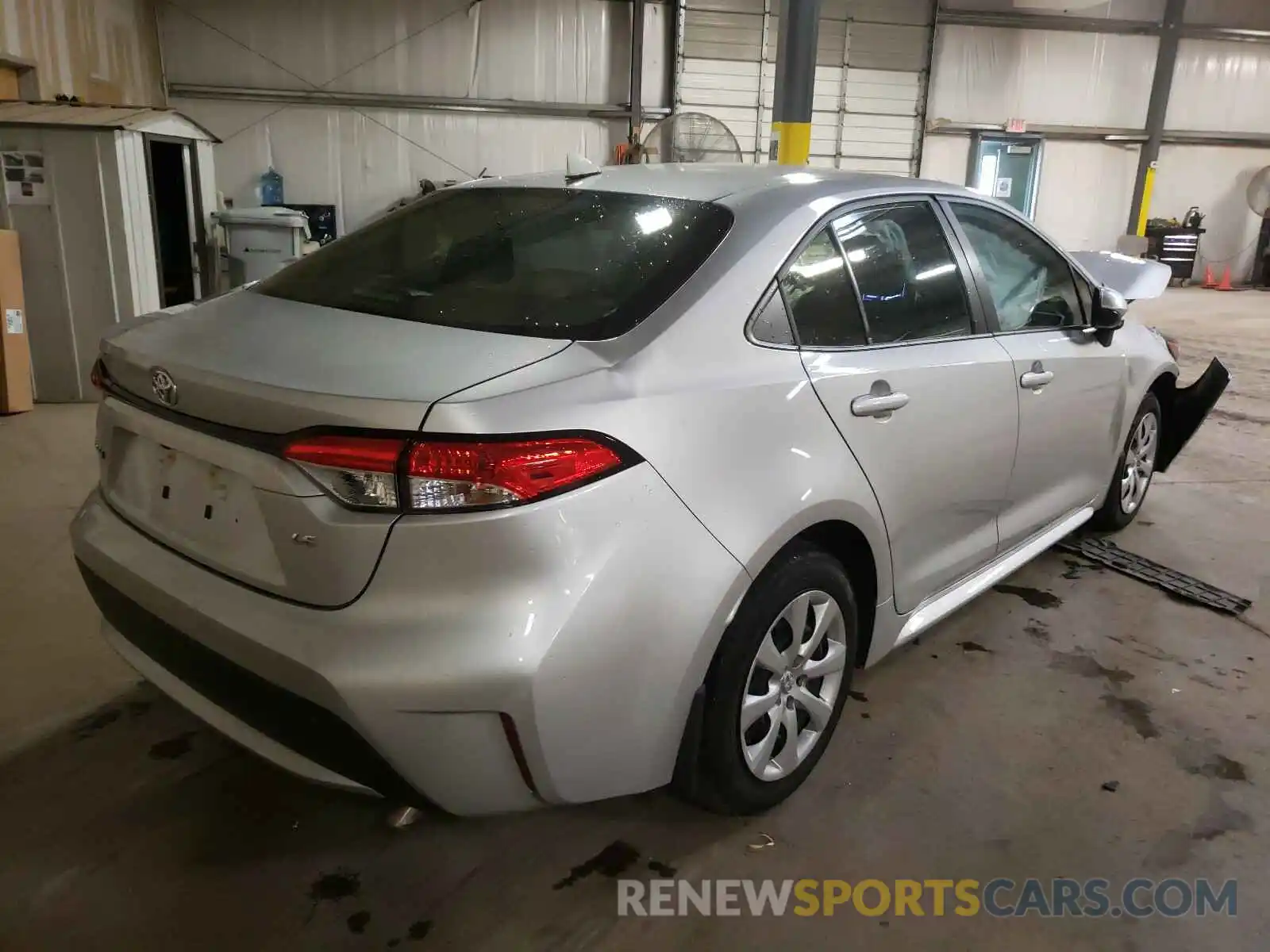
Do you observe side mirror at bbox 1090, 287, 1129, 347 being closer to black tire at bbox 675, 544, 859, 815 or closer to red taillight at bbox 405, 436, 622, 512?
black tire at bbox 675, 544, 859, 815

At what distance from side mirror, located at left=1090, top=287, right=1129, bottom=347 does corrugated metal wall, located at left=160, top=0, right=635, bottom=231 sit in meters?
9.58

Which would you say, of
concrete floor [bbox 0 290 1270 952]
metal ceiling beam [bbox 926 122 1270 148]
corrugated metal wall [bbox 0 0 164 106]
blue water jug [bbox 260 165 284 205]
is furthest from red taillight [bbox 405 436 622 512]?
metal ceiling beam [bbox 926 122 1270 148]

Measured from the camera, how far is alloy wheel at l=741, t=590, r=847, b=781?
185cm

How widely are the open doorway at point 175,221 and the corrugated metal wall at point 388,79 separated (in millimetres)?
4253

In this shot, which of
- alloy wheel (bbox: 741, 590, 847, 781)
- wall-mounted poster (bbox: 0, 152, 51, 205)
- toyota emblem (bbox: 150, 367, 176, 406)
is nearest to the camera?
toyota emblem (bbox: 150, 367, 176, 406)

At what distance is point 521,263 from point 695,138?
797 centimetres

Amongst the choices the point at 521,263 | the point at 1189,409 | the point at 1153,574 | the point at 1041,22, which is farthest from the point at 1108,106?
the point at 521,263

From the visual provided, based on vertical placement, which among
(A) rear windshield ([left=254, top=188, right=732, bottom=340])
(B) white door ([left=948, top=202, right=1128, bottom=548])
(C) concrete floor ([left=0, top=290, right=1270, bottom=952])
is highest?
(A) rear windshield ([left=254, top=188, right=732, bottom=340])

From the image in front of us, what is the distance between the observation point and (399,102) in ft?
36.2

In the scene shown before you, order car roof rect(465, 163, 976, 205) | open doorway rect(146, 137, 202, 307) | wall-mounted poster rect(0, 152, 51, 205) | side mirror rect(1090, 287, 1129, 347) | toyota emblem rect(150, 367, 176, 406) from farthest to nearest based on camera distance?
open doorway rect(146, 137, 202, 307) → wall-mounted poster rect(0, 152, 51, 205) → side mirror rect(1090, 287, 1129, 347) → car roof rect(465, 163, 976, 205) → toyota emblem rect(150, 367, 176, 406)

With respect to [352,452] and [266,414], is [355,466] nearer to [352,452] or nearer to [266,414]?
[352,452]

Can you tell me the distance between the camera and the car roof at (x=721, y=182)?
2092mm

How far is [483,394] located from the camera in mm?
1394

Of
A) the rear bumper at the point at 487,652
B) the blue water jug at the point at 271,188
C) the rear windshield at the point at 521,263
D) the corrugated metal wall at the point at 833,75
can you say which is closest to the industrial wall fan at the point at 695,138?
the corrugated metal wall at the point at 833,75
